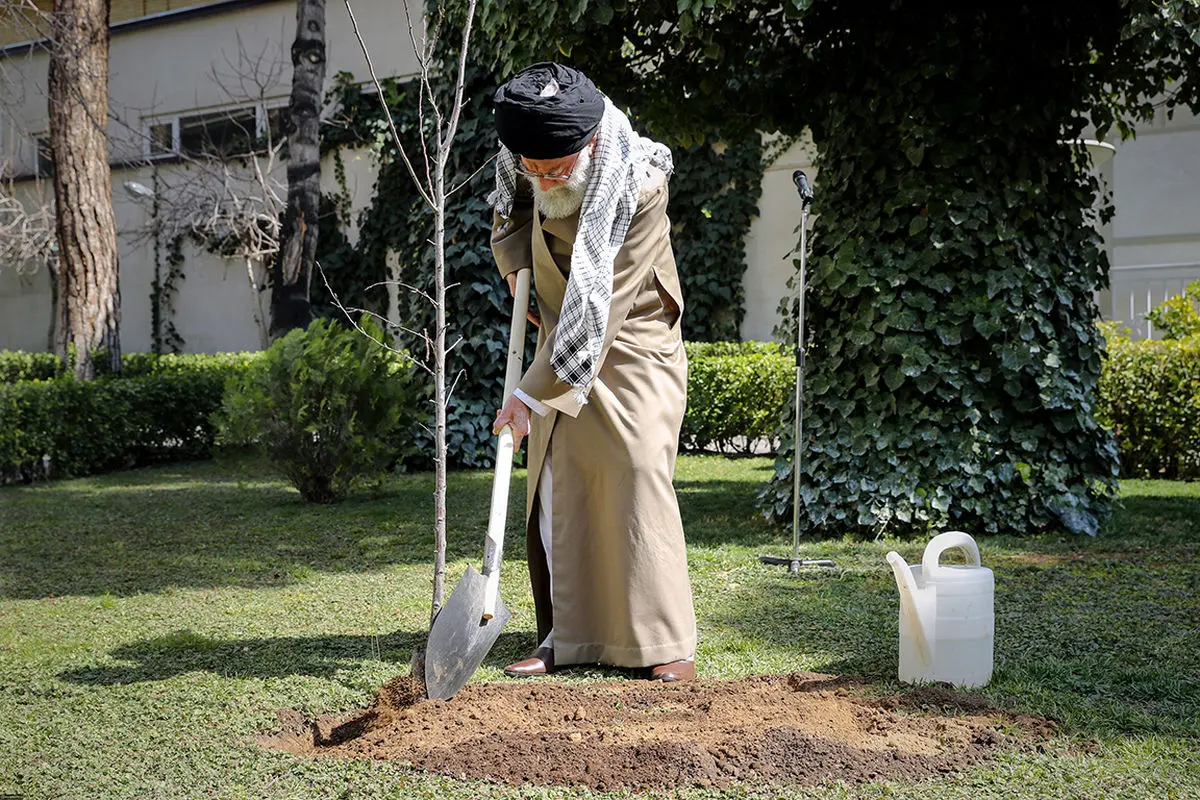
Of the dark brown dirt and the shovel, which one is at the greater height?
the shovel

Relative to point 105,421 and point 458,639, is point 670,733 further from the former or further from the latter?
point 105,421

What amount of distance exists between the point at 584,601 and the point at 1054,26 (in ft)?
15.2

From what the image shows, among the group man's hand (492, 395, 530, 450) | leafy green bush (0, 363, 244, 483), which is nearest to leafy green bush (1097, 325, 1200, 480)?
man's hand (492, 395, 530, 450)

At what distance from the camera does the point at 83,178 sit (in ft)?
37.4

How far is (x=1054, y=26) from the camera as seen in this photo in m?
6.30

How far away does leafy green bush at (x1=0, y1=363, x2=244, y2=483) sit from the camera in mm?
9742

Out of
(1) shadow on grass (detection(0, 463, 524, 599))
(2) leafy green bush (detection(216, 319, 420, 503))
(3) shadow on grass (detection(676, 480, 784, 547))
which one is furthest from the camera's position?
(2) leafy green bush (detection(216, 319, 420, 503))

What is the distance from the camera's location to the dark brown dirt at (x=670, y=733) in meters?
2.80

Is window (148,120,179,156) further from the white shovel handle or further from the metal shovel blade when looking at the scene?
the metal shovel blade

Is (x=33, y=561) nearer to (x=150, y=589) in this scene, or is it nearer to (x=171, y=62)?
(x=150, y=589)

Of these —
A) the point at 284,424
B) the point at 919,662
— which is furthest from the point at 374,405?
the point at 919,662

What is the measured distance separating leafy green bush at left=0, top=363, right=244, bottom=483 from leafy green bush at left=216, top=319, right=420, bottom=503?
2.21 m

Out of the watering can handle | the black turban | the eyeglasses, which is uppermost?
the black turban

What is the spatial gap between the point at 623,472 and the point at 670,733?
0.88m
